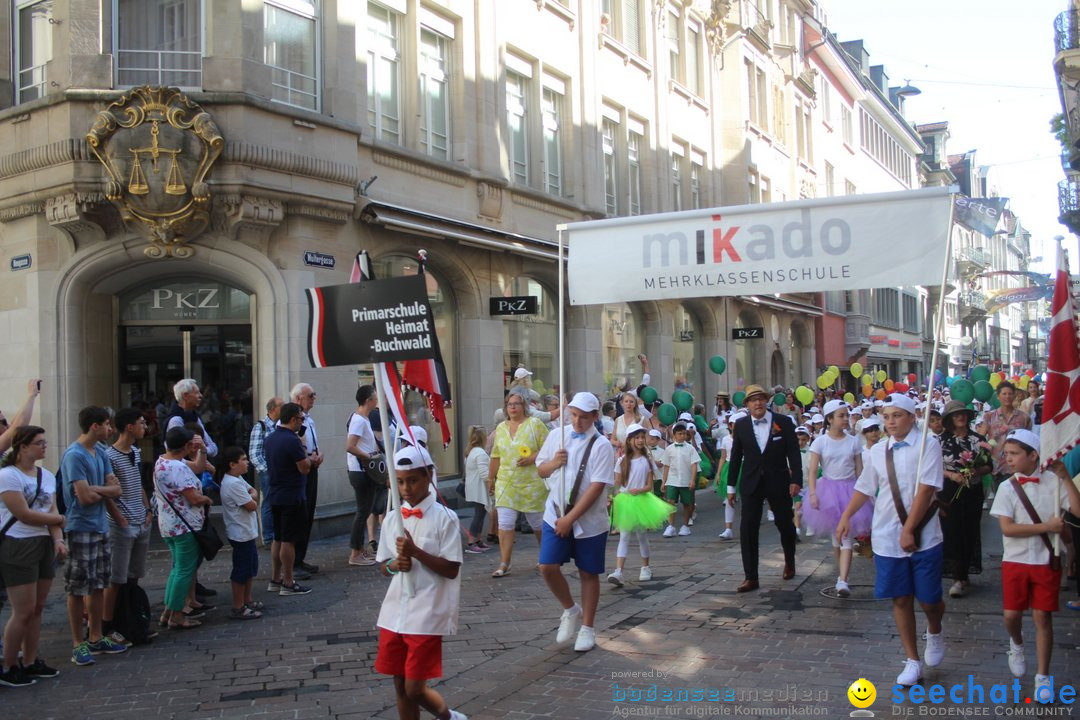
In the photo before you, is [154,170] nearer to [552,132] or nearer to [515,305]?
[515,305]

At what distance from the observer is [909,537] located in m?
5.89

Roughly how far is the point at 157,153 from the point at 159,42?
196 centimetres

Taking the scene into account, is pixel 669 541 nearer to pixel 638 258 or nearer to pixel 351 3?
pixel 638 258

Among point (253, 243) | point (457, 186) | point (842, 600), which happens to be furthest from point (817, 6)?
point (842, 600)

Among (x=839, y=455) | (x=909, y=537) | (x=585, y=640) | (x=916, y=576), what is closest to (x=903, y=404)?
(x=909, y=537)

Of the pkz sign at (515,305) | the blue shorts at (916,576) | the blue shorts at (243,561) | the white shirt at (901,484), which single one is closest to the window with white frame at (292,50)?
the pkz sign at (515,305)

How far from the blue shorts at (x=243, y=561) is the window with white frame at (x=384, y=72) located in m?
8.49

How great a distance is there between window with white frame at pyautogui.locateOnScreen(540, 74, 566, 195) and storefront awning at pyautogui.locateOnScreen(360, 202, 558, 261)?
163 cm

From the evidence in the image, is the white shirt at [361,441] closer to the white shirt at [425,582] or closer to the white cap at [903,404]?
the white shirt at [425,582]

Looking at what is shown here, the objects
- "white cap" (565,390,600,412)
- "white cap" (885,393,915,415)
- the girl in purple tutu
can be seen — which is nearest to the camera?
"white cap" (885,393,915,415)

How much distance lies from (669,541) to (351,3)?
29.3ft

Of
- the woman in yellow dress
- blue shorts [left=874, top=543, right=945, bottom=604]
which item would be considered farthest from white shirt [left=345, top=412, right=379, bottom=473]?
blue shorts [left=874, top=543, right=945, bottom=604]

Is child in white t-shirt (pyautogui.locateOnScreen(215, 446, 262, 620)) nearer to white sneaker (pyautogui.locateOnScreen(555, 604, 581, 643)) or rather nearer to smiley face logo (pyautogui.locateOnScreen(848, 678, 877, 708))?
white sneaker (pyautogui.locateOnScreen(555, 604, 581, 643))

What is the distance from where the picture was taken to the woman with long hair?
21.4 feet
